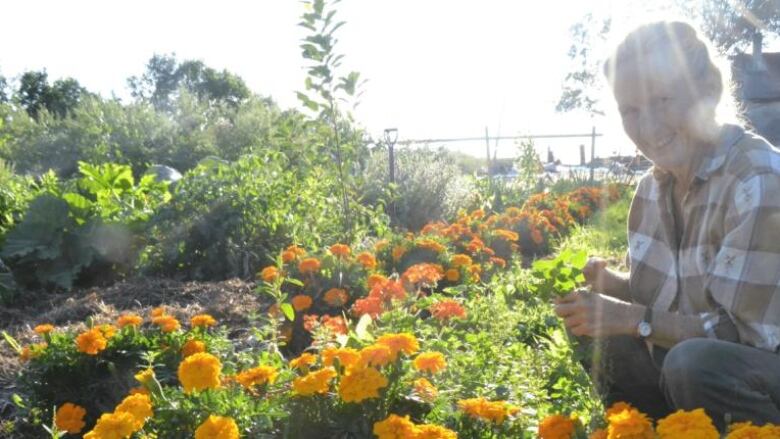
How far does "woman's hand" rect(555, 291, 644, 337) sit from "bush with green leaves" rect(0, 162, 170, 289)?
365 centimetres

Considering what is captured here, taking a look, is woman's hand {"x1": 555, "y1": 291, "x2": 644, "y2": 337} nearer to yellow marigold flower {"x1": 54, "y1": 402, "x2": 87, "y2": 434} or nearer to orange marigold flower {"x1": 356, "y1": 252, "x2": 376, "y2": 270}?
yellow marigold flower {"x1": 54, "y1": 402, "x2": 87, "y2": 434}

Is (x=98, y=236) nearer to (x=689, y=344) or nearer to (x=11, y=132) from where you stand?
(x=689, y=344)

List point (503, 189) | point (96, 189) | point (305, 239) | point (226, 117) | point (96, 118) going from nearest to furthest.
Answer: point (305, 239), point (96, 189), point (503, 189), point (96, 118), point (226, 117)

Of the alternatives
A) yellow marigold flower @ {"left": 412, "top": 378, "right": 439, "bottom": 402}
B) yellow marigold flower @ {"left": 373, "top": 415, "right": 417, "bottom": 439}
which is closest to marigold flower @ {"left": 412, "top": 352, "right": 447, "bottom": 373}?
yellow marigold flower @ {"left": 412, "top": 378, "right": 439, "bottom": 402}

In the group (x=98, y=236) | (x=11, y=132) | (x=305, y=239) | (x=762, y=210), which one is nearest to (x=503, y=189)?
(x=305, y=239)

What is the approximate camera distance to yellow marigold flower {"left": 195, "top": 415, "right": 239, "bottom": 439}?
155 centimetres

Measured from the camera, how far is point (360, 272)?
378 centimetres

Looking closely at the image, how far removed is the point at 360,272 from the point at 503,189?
5871 millimetres

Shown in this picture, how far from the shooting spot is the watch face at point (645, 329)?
77.1 inches

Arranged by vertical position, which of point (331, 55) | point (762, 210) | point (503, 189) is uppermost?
point (331, 55)

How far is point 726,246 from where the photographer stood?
1.87 metres

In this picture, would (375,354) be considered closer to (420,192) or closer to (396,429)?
(396,429)

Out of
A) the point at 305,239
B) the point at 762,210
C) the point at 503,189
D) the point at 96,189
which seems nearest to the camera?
the point at 762,210

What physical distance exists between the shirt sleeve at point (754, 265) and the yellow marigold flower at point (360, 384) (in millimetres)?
936
